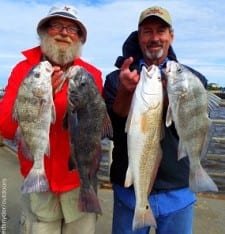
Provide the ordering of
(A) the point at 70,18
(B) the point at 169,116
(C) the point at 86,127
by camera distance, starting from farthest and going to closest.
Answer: (A) the point at 70,18
(C) the point at 86,127
(B) the point at 169,116

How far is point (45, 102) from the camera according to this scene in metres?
2.97

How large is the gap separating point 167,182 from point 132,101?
3.03 feet

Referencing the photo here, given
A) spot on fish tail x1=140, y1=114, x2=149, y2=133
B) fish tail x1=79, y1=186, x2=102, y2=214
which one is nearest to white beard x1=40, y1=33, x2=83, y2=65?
spot on fish tail x1=140, y1=114, x2=149, y2=133

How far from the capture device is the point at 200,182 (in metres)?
3.02

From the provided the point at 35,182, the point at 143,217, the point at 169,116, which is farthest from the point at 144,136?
the point at 35,182

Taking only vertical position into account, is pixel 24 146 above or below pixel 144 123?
below

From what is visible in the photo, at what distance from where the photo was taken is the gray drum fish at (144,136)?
300 centimetres

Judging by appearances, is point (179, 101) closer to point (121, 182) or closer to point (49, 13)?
point (121, 182)

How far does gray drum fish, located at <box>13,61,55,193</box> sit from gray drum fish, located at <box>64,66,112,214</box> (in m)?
0.18

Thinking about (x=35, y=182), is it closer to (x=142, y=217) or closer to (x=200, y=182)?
(x=142, y=217)

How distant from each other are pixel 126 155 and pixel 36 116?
3.31 ft

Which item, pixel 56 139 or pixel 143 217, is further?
pixel 56 139

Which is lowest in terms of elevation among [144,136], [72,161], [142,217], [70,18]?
[142,217]

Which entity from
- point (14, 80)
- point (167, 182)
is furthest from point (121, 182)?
point (14, 80)
